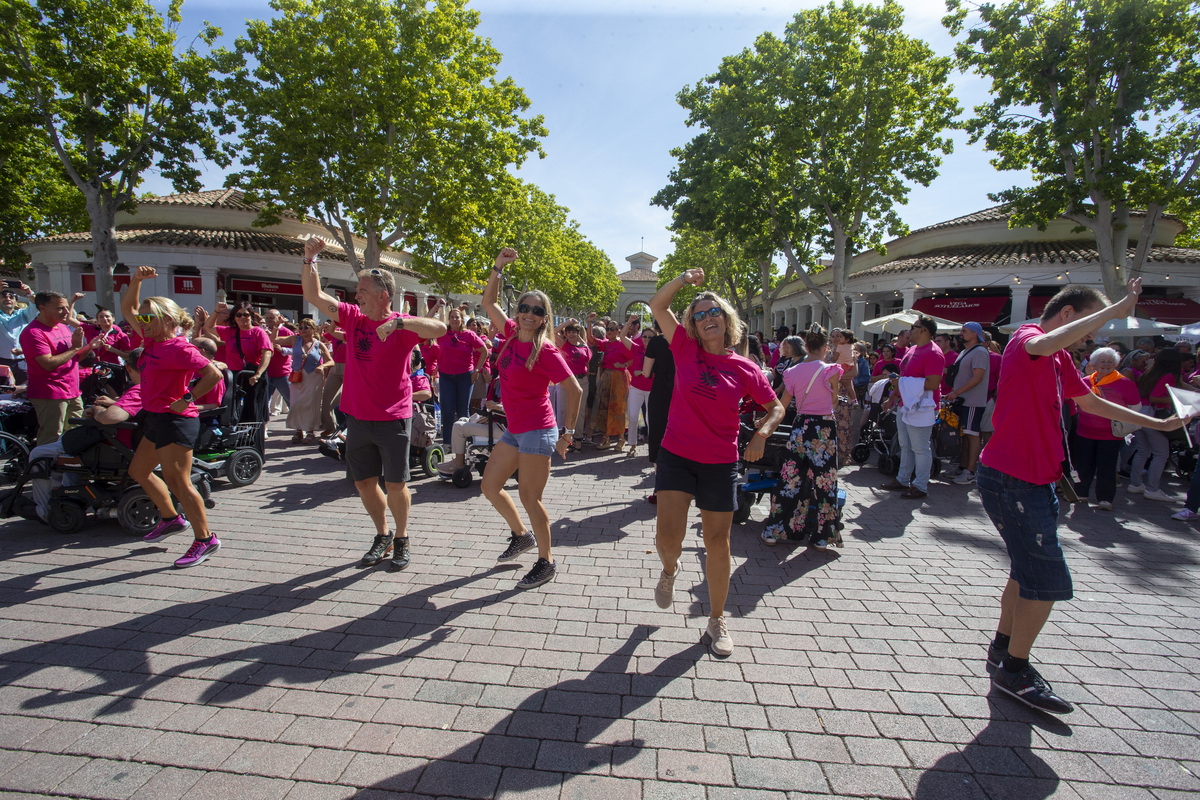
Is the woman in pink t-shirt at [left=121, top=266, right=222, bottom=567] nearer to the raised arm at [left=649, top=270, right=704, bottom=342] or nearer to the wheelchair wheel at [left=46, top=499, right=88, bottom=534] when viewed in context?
the wheelchair wheel at [left=46, top=499, right=88, bottom=534]

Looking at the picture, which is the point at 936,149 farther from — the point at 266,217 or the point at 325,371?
the point at 266,217

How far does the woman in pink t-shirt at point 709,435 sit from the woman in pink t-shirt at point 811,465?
1732mm

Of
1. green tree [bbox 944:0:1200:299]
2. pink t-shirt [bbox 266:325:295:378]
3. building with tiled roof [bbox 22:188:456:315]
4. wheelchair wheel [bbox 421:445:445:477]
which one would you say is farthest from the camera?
building with tiled roof [bbox 22:188:456:315]

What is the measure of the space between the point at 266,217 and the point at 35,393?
1576cm

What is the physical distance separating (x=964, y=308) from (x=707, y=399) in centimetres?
2370

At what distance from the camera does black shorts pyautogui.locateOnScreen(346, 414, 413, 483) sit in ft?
13.3

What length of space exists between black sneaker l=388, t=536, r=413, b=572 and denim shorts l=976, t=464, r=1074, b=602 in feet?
12.1

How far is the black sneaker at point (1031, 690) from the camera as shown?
2.78 metres

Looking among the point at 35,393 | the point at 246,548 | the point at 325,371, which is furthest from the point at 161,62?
the point at 246,548

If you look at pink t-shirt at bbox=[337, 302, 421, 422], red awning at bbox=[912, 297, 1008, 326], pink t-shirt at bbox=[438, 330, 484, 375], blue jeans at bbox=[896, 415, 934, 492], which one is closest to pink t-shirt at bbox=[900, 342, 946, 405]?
blue jeans at bbox=[896, 415, 934, 492]

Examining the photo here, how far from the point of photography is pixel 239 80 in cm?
1752

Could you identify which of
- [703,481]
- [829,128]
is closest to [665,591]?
[703,481]

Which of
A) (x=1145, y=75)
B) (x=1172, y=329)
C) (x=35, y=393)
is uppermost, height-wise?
(x=1145, y=75)

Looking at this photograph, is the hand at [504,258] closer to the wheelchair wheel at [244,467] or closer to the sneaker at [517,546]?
the sneaker at [517,546]
